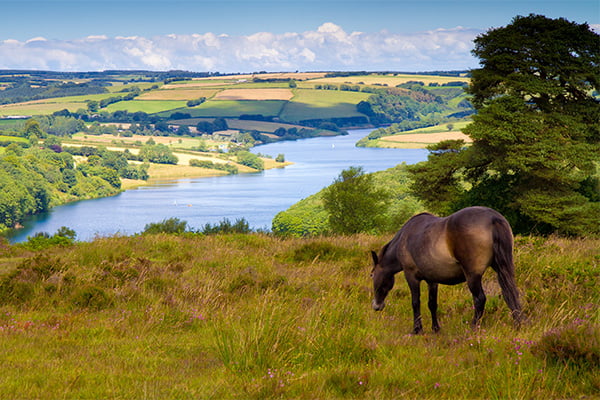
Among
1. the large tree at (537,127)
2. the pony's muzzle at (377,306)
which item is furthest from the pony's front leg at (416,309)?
the large tree at (537,127)

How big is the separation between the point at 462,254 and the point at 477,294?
57 centimetres

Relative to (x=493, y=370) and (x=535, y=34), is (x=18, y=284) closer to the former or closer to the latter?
(x=493, y=370)

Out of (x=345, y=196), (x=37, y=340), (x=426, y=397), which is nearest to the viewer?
(x=426, y=397)

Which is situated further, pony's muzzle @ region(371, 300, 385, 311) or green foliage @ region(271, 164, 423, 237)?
green foliage @ region(271, 164, 423, 237)

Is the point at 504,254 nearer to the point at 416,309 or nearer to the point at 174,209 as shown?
the point at 416,309

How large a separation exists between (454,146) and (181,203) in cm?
13329

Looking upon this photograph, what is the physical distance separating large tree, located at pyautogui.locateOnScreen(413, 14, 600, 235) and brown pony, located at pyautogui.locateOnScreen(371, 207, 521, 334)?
3324 centimetres

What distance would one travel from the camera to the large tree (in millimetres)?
39219

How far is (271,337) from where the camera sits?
20.4 ft

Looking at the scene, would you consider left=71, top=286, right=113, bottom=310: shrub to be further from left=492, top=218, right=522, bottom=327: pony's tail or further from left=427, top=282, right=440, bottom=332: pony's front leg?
left=492, top=218, right=522, bottom=327: pony's tail

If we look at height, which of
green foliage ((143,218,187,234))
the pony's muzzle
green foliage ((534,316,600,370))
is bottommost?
green foliage ((143,218,187,234))

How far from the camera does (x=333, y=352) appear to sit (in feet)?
20.4

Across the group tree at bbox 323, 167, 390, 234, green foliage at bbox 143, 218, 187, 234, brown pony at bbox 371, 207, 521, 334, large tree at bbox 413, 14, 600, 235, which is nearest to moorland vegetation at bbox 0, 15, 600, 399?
brown pony at bbox 371, 207, 521, 334

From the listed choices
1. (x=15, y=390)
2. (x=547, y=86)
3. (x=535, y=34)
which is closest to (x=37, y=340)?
(x=15, y=390)
